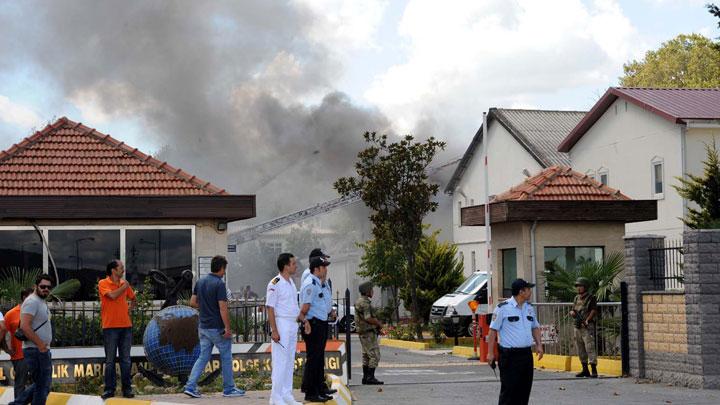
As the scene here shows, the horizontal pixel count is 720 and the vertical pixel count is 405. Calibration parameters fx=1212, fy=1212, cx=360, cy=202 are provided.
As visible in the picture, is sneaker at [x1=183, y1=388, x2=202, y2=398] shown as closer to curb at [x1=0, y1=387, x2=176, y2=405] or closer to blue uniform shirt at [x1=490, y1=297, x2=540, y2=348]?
curb at [x1=0, y1=387, x2=176, y2=405]

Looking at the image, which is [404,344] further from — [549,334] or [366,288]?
[366,288]

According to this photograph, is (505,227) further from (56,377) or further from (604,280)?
(56,377)

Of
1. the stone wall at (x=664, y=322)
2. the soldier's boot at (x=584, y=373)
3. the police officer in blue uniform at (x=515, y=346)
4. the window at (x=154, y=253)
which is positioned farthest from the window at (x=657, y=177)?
the police officer in blue uniform at (x=515, y=346)

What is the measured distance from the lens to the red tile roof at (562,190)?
91.4 ft

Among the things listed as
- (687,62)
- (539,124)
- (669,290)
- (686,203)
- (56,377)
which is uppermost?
(687,62)

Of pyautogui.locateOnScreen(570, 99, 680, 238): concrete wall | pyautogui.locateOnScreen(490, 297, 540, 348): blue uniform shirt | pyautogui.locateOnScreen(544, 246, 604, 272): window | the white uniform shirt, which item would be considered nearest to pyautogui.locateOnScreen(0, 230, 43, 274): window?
pyautogui.locateOnScreen(544, 246, 604, 272): window

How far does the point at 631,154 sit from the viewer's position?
43.7 meters

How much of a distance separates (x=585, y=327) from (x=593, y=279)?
10.2ft

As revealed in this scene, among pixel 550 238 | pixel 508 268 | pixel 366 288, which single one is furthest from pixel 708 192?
pixel 366 288

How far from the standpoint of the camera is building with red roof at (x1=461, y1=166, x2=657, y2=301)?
88.4 feet

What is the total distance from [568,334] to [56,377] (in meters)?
10.4

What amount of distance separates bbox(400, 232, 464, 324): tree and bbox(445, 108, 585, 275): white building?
918 cm

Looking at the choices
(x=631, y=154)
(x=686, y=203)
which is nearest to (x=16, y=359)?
(x=686, y=203)

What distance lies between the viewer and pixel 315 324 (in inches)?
578
